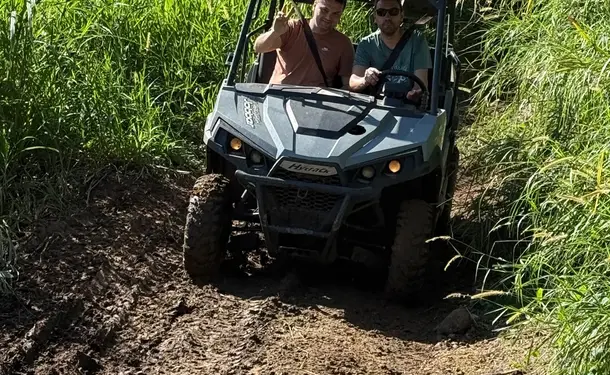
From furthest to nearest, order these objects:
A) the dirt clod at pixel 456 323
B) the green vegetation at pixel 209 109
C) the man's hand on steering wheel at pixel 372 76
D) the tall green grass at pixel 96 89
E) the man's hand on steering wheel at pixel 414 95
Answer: the tall green grass at pixel 96 89
the man's hand on steering wheel at pixel 414 95
the man's hand on steering wheel at pixel 372 76
the dirt clod at pixel 456 323
the green vegetation at pixel 209 109

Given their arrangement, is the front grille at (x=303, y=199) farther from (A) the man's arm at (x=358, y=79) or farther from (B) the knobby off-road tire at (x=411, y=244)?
(A) the man's arm at (x=358, y=79)

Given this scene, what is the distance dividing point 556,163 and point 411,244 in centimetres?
86

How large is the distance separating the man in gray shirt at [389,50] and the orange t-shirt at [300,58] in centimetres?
21

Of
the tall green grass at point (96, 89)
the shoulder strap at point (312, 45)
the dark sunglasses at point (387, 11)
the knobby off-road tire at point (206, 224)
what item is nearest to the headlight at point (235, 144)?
the knobby off-road tire at point (206, 224)

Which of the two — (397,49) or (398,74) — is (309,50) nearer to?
(397,49)

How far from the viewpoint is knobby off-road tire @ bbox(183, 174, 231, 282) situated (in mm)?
5406

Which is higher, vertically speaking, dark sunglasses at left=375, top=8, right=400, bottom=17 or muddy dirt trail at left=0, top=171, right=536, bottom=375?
dark sunglasses at left=375, top=8, right=400, bottom=17

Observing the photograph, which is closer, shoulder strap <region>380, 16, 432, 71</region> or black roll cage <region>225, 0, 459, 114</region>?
black roll cage <region>225, 0, 459, 114</region>

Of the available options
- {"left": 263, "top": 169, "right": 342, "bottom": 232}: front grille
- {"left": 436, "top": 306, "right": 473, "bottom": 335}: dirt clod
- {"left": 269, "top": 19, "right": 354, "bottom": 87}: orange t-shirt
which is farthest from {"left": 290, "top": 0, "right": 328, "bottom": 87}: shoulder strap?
{"left": 436, "top": 306, "right": 473, "bottom": 335}: dirt clod

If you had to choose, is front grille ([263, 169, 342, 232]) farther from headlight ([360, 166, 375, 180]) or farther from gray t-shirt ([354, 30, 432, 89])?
gray t-shirt ([354, 30, 432, 89])

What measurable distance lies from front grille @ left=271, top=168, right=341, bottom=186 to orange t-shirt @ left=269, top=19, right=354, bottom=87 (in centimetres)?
99

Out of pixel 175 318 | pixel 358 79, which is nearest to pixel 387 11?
pixel 358 79

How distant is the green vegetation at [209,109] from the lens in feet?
14.6

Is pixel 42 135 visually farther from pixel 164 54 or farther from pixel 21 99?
pixel 164 54
